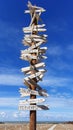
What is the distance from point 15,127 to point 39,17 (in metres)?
16.4

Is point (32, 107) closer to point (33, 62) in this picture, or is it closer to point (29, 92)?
point (29, 92)

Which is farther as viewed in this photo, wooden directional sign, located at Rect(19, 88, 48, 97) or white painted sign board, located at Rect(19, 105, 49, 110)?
wooden directional sign, located at Rect(19, 88, 48, 97)

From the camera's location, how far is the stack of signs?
1950 cm

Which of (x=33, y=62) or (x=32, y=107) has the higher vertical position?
(x=33, y=62)

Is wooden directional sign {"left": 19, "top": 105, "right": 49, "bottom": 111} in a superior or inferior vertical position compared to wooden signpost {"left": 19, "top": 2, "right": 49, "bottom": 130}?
inferior

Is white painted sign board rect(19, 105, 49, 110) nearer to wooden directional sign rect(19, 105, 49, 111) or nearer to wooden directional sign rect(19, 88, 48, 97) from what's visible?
wooden directional sign rect(19, 105, 49, 111)

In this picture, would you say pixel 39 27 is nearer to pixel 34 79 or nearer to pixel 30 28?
pixel 30 28

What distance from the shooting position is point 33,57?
66.0 feet

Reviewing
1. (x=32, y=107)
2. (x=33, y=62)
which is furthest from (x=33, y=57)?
(x=32, y=107)

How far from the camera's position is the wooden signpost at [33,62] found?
1950cm

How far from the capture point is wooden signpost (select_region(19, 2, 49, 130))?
1950cm

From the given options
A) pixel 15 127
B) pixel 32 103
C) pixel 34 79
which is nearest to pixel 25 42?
pixel 34 79

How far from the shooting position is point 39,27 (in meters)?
20.7

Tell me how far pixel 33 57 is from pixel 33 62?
0.33 meters
